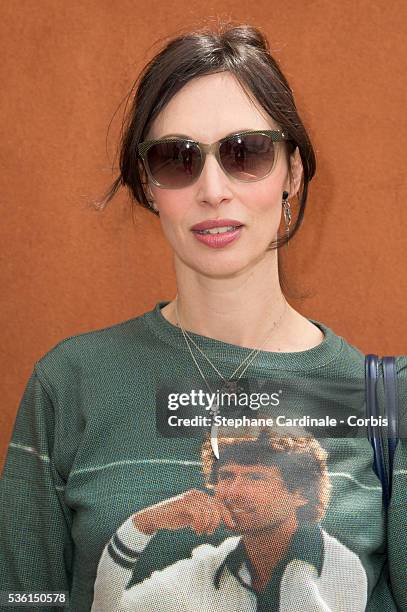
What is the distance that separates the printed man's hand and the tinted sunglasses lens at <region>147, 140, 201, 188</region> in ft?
1.46

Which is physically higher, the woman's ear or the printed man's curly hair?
the woman's ear

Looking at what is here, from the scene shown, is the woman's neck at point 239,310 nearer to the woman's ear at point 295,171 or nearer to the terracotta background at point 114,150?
the woman's ear at point 295,171

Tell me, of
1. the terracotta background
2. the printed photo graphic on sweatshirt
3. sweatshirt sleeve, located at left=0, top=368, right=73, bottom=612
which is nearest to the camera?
the printed photo graphic on sweatshirt

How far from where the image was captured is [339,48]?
227 centimetres

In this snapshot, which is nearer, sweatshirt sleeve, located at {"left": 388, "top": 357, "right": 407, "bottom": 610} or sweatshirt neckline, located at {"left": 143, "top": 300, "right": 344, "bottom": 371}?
sweatshirt sleeve, located at {"left": 388, "top": 357, "right": 407, "bottom": 610}

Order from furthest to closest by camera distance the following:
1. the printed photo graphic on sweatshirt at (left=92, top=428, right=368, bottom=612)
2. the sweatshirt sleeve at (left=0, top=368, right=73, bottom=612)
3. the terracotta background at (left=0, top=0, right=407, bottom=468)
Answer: the terracotta background at (left=0, top=0, right=407, bottom=468)
the sweatshirt sleeve at (left=0, top=368, right=73, bottom=612)
the printed photo graphic on sweatshirt at (left=92, top=428, right=368, bottom=612)

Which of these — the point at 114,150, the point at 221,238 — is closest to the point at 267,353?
the point at 221,238

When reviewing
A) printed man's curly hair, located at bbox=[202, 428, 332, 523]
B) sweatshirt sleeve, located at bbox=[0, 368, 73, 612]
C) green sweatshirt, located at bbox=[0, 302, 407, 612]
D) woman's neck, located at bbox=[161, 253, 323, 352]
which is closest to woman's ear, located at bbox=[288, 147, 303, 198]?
woman's neck, located at bbox=[161, 253, 323, 352]

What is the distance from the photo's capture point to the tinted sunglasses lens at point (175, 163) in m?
1.47

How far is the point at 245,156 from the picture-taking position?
4.78 ft

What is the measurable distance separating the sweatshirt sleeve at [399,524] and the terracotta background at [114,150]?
88 cm

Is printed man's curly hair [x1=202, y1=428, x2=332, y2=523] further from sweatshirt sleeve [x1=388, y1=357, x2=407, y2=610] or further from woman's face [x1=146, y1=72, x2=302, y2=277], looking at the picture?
woman's face [x1=146, y1=72, x2=302, y2=277]

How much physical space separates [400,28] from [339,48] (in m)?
0.14

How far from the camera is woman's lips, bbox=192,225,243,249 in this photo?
57.8 inches
